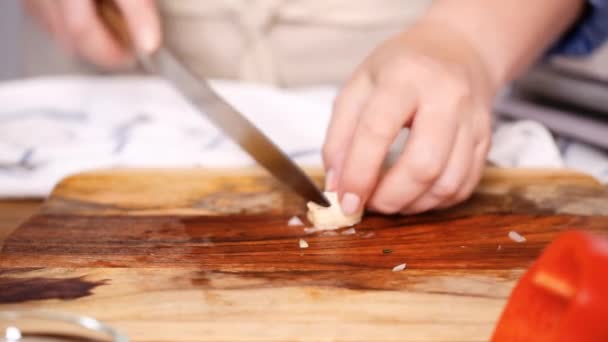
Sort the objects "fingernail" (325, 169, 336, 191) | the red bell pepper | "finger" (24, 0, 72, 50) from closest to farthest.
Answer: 1. the red bell pepper
2. "fingernail" (325, 169, 336, 191)
3. "finger" (24, 0, 72, 50)

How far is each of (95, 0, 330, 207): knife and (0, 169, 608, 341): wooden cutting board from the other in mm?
38

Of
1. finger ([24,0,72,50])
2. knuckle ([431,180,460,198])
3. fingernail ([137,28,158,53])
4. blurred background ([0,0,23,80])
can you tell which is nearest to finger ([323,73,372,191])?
knuckle ([431,180,460,198])

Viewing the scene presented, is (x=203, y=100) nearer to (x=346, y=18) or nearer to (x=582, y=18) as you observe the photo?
(x=346, y=18)

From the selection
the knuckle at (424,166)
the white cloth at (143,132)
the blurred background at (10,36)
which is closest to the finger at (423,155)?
the knuckle at (424,166)

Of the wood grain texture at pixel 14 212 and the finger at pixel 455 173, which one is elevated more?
the wood grain texture at pixel 14 212

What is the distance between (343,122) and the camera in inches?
31.3

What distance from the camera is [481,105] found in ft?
2.62

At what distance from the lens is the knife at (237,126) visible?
82cm

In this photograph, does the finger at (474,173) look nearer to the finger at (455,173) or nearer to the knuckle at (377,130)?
the finger at (455,173)

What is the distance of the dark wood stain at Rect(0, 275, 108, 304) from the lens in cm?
65

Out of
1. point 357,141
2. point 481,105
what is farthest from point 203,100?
point 481,105

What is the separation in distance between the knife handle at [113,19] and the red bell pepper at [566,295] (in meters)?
0.72

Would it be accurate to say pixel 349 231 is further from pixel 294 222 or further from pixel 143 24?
pixel 143 24

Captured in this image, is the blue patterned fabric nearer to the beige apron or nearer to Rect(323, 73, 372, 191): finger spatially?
the beige apron
